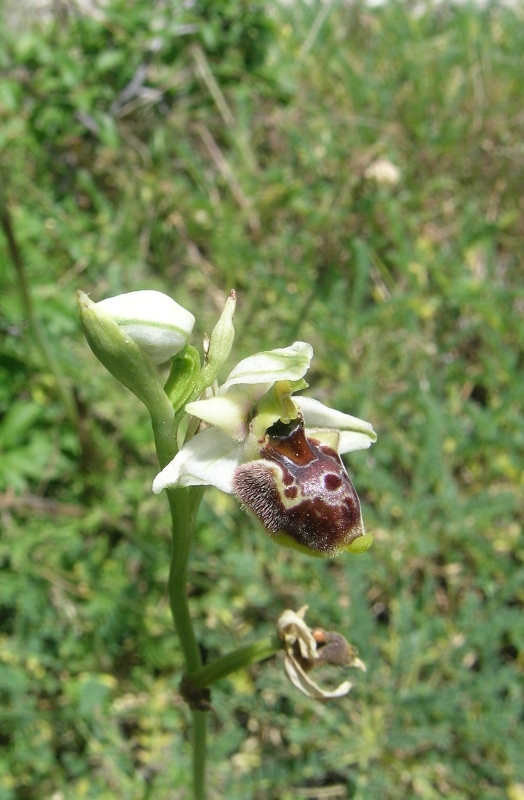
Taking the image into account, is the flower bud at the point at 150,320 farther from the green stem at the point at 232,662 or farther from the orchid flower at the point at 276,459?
the green stem at the point at 232,662

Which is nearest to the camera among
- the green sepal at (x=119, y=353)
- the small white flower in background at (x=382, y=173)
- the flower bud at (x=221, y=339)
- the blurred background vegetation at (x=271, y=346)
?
the green sepal at (x=119, y=353)

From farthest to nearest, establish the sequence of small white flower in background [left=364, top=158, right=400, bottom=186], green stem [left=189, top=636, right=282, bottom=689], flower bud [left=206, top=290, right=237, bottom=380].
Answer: small white flower in background [left=364, top=158, right=400, bottom=186] → green stem [left=189, top=636, right=282, bottom=689] → flower bud [left=206, top=290, right=237, bottom=380]

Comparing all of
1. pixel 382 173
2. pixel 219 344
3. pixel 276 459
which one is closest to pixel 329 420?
pixel 276 459

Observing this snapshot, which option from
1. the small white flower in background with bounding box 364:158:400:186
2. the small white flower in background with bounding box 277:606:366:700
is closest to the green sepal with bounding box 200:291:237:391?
the small white flower in background with bounding box 277:606:366:700

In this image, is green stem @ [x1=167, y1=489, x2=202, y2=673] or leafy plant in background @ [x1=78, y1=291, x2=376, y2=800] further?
green stem @ [x1=167, y1=489, x2=202, y2=673]

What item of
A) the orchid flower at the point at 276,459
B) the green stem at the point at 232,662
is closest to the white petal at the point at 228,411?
the orchid flower at the point at 276,459

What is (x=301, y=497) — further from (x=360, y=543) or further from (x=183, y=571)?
(x=183, y=571)

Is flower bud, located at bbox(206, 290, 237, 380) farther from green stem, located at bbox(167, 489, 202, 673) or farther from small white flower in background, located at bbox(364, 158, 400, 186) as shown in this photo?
small white flower in background, located at bbox(364, 158, 400, 186)
